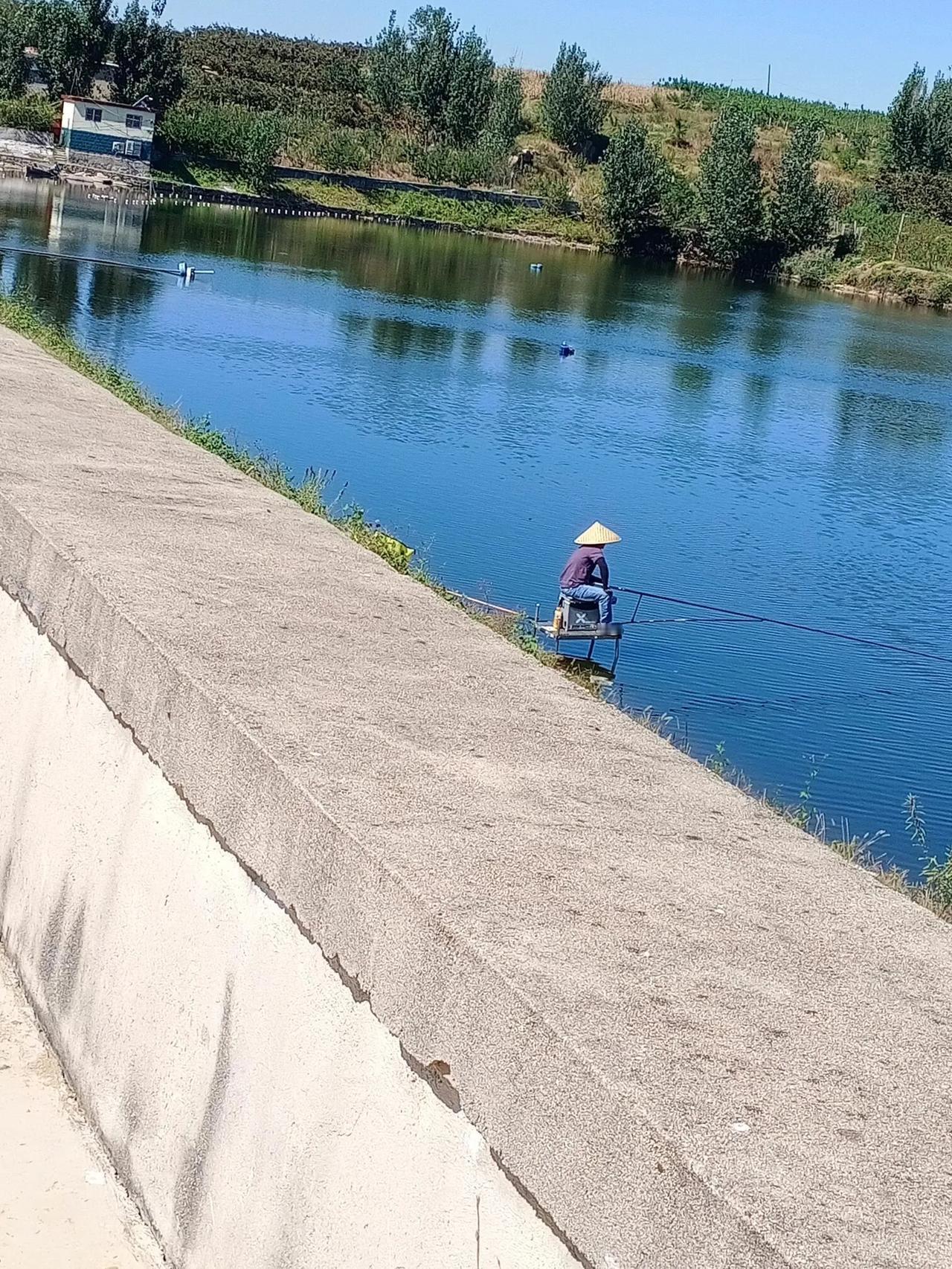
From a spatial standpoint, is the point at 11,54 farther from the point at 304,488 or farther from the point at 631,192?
the point at 304,488

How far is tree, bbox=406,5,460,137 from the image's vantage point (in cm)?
8750

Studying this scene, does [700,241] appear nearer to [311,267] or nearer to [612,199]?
[612,199]

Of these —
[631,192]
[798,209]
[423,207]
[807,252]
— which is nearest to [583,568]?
[631,192]

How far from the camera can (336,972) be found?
2.78 meters

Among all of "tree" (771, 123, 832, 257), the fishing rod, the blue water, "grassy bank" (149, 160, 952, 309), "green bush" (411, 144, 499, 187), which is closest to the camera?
the blue water

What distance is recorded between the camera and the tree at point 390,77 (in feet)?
289

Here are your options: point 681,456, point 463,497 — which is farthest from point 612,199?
point 463,497

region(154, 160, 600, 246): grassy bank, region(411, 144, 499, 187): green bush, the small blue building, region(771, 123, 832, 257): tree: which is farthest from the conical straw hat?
region(411, 144, 499, 187): green bush

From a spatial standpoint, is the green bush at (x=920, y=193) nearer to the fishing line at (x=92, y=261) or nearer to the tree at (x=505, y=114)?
the tree at (x=505, y=114)

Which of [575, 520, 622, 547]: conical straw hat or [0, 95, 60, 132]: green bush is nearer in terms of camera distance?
[575, 520, 622, 547]: conical straw hat

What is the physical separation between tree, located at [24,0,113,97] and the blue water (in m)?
28.3

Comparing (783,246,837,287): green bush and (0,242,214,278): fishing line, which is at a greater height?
(783,246,837,287): green bush

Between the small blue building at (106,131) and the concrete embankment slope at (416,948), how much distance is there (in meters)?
68.1

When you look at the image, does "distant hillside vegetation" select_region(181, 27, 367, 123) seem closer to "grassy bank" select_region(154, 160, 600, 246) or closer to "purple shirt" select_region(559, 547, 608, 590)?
"grassy bank" select_region(154, 160, 600, 246)
